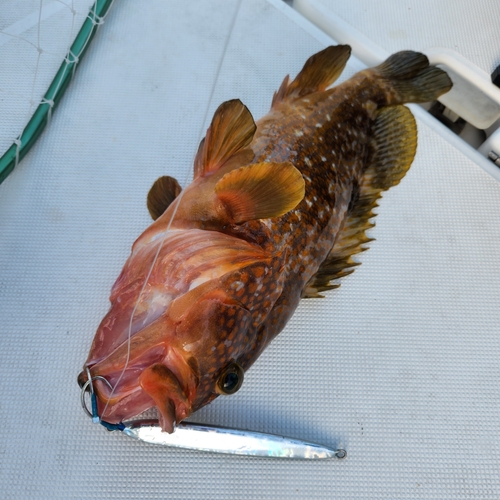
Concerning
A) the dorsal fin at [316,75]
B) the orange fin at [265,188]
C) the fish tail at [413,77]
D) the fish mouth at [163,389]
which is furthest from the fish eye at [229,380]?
the fish tail at [413,77]

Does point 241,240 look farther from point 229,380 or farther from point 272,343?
point 272,343

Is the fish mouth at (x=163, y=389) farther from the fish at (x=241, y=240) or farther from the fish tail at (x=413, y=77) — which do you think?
the fish tail at (x=413, y=77)

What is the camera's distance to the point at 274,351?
2043mm

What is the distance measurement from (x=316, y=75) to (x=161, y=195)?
0.88 m

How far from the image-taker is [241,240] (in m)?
1.44

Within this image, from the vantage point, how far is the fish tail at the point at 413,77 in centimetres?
215

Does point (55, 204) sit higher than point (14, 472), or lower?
higher

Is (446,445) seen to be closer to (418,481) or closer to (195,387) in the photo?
(418,481)

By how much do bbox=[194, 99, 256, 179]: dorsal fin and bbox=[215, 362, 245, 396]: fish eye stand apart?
714mm

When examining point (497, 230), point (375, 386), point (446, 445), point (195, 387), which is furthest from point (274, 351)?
point (497, 230)

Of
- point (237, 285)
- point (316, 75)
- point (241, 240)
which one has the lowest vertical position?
point (237, 285)

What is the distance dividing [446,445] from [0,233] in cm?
227

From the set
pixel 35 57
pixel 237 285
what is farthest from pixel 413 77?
pixel 35 57

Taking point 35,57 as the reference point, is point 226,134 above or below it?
above
